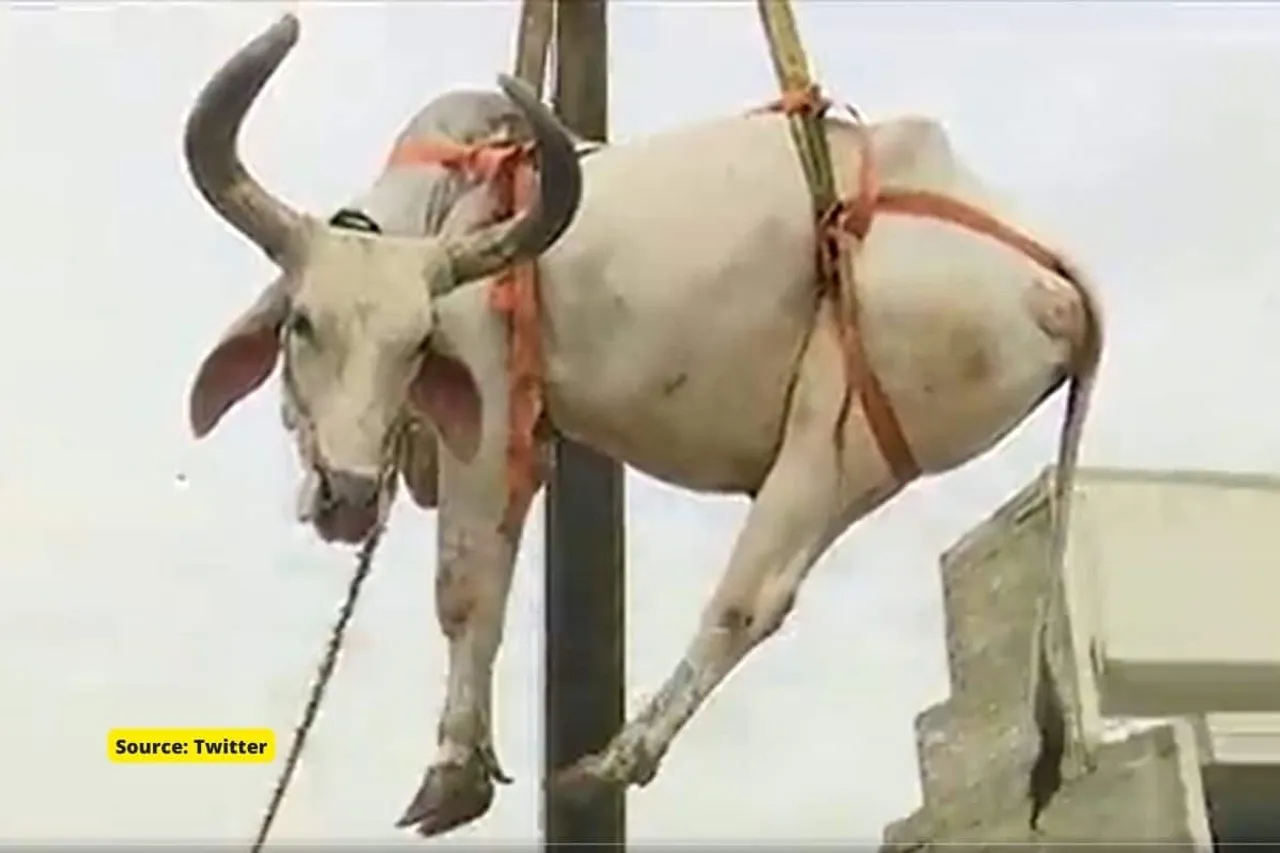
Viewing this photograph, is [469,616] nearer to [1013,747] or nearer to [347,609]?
[347,609]

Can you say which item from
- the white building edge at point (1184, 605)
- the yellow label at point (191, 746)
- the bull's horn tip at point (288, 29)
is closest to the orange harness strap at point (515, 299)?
the bull's horn tip at point (288, 29)

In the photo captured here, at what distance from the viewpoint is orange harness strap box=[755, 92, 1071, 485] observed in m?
0.78

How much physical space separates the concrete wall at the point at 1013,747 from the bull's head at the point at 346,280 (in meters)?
0.45

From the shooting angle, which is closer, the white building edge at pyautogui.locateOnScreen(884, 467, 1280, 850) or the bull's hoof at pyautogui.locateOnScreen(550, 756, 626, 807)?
the bull's hoof at pyautogui.locateOnScreen(550, 756, 626, 807)

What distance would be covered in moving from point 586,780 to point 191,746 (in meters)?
0.42

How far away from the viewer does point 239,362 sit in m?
0.75

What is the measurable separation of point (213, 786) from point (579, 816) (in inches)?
12.0

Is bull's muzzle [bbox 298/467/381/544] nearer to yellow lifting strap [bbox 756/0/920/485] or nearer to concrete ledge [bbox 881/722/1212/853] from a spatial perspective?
yellow lifting strap [bbox 756/0/920/485]

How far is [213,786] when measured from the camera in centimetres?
113

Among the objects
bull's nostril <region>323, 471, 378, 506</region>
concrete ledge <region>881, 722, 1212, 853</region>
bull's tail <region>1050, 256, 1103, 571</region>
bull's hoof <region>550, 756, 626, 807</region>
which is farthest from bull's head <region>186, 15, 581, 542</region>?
concrete ledge <region>881, 722, 1212, 853</region>

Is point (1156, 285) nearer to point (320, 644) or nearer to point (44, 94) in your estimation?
point (320, 644)

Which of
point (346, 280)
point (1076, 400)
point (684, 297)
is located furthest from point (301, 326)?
point (1076, 400)

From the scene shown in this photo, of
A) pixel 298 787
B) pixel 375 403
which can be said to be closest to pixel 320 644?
pixel 298 787

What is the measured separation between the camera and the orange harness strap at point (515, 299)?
0.76 metres
